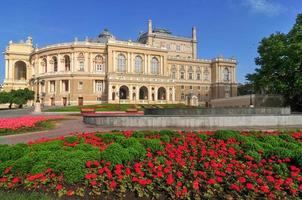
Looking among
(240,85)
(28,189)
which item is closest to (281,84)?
(28,189)

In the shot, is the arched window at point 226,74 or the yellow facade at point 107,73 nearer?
the yellow facade at point 107,73

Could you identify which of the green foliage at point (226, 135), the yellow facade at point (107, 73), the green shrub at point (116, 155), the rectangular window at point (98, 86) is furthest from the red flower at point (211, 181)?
the rectangular window at point (98, 86)

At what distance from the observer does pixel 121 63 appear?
80625 mm

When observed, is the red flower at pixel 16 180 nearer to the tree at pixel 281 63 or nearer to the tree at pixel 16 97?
the tree at pixel 281 63

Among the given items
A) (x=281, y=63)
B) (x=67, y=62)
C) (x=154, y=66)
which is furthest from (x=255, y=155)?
(x=67, y=62)

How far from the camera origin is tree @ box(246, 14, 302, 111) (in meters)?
35.0

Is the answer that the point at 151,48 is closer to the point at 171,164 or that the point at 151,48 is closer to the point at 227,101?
the point at 227,101

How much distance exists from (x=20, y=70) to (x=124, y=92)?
1764 inches

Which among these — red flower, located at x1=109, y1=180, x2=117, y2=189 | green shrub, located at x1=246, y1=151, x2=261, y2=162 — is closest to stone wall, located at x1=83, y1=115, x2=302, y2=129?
green shrub, located at x1=246, y1=151, x2=261, y2=162

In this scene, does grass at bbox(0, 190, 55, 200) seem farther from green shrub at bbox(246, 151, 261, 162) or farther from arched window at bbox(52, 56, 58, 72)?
arched window at bbox(52, 56, 58, 72)

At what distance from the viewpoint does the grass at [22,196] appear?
5.77 metres

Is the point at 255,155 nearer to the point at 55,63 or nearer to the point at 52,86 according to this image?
the point at 52,86

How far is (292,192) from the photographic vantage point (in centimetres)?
620

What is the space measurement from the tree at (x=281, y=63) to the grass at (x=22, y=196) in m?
35.4
